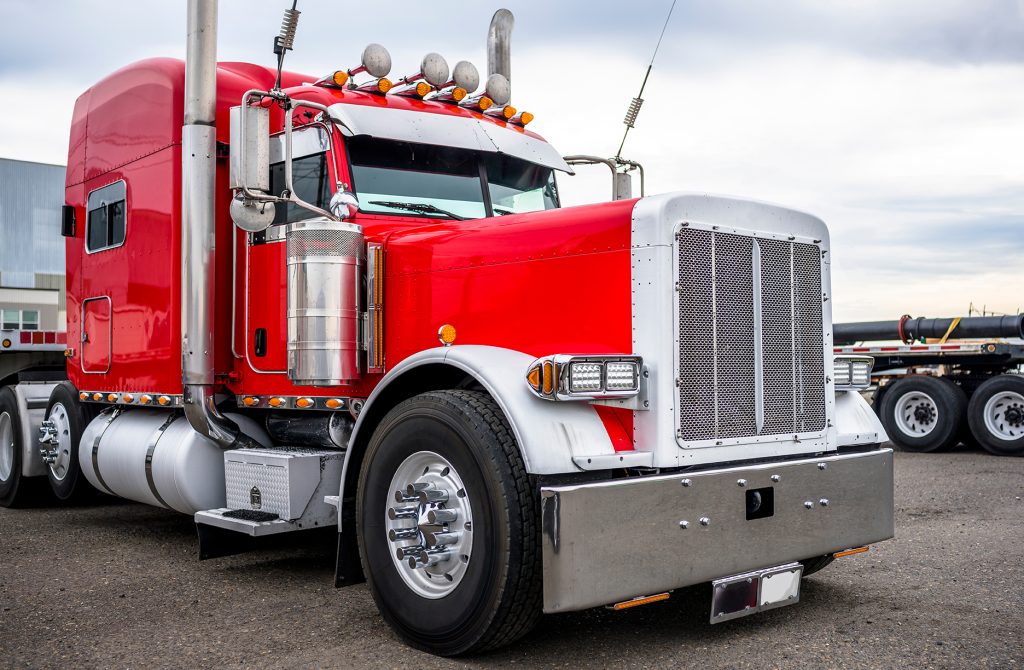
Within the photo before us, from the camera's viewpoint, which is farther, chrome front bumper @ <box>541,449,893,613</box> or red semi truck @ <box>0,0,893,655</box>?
red semi truck @ <box>0,0,893,655</box>

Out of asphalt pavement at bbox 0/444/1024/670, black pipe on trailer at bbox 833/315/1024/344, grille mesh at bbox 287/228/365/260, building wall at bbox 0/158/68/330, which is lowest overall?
asphalt pavement at bbox 0/444/1024/670

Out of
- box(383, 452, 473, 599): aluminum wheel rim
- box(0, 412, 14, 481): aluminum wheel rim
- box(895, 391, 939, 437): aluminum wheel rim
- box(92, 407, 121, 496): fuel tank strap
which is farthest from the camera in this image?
box(895, 391, 939, 437): aluminum wheel rim

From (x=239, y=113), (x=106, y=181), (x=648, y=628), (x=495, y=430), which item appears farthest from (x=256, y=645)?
(x=106, y=181)

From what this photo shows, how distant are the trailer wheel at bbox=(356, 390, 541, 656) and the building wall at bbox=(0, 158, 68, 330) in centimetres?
3516

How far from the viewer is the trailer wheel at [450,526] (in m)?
3.77

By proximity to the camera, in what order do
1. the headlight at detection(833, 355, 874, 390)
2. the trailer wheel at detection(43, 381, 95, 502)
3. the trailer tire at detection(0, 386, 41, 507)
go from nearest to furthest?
the headlight at detection(833, 355, 874, 390) < the trailer wheel at detection(43, 381, 95, 502) < the trailer tire at detection(0, 386, 41, 507)

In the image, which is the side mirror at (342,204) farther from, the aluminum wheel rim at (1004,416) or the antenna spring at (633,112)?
the aluminum wheel rim at (1004,416)

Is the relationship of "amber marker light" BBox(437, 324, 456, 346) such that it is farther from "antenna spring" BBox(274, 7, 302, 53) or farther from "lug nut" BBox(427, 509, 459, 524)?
"antenna spring" BBox(274, 7, 302, 53)

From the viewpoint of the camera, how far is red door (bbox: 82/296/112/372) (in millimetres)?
7066

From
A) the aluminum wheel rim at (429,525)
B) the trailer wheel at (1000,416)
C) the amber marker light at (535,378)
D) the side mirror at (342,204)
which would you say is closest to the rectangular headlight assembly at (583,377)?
the amber marker light at (535,378)

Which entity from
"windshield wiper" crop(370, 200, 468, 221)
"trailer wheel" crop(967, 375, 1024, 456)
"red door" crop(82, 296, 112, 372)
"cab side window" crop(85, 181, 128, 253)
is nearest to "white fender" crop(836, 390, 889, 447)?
"windshield wiper" crop(370, 200, 468, 221)

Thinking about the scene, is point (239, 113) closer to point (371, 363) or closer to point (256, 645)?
point (371, 363)

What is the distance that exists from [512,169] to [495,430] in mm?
2565

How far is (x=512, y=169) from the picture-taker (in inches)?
238
